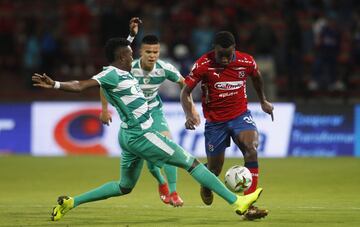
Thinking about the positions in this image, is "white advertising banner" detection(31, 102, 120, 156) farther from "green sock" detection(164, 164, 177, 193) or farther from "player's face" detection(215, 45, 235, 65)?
"player's face" detection(215, 45, 235, 65)

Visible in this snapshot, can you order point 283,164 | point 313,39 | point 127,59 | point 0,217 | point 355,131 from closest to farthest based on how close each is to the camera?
point 127,59, point 0,217, point 283,164, point 355,131, point 313,39

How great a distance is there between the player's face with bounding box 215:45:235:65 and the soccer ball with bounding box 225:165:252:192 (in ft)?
4.41

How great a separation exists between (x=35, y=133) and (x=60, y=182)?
5.51 metres

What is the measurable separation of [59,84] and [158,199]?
405 cm

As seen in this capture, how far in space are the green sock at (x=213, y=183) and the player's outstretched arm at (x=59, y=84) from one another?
4.64ft

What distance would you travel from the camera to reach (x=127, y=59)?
9914 millimetres

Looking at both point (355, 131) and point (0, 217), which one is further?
point (355, 131)

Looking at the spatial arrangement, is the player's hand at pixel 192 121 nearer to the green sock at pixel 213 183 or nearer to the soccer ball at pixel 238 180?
the soccer ball at pixel 238 180

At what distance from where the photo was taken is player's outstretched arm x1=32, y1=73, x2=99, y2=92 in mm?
9117

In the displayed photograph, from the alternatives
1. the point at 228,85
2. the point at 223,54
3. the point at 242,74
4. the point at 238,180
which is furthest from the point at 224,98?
the point at 238,180

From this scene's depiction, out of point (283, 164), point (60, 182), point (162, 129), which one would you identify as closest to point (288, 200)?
point (162, 129)

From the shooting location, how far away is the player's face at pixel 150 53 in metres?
12.0

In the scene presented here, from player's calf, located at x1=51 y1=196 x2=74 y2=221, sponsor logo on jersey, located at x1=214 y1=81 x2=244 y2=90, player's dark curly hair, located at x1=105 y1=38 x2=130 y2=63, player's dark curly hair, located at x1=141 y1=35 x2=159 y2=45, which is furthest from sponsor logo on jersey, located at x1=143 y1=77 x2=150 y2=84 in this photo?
player's calf, located at x1=51 y1=196 x2=74 y2=221

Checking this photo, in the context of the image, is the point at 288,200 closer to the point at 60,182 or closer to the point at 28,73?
the point at 60,182
